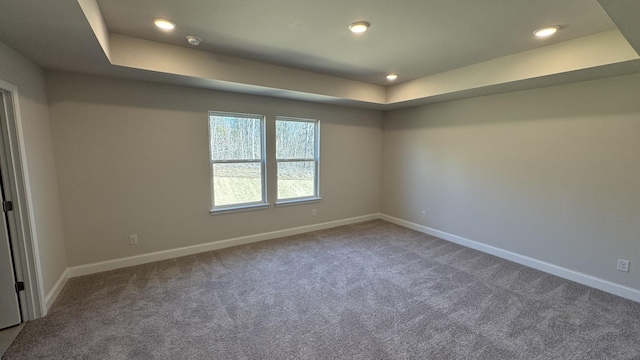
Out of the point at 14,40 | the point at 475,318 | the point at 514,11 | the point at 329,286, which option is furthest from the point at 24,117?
the point at 475,318

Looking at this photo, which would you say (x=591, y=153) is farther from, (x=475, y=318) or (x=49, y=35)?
(x=49, y=35)

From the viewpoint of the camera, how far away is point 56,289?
2.64 metres

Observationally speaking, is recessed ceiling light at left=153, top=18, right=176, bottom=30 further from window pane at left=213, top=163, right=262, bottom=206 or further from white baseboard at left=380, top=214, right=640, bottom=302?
white baseboard at left=380, top=214, right=640, bottom=302

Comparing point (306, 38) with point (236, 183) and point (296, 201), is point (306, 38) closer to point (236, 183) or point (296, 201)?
point (236, 183)

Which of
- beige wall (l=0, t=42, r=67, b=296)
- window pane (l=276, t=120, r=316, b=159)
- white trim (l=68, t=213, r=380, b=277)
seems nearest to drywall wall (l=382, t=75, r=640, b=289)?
window pane (l=276, t=120, r=316, b=159)

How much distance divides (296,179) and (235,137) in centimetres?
125

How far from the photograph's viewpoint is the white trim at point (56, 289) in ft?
8.01

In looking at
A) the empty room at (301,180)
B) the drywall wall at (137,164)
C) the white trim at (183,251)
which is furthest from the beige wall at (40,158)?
the white trim at (183,251)

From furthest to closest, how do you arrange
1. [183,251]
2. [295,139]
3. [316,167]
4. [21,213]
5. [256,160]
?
[316,167]
[295,139]
[256,160]
[183,251]
[21,213]

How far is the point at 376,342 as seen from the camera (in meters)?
2.05

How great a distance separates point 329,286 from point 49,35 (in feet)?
10.4

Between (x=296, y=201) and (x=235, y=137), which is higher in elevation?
(x=235, y=137)


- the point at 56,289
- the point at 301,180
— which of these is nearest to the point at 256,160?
the point at 301,180

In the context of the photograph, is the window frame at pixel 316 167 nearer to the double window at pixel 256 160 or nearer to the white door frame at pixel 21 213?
the double window at pixel 256 160
